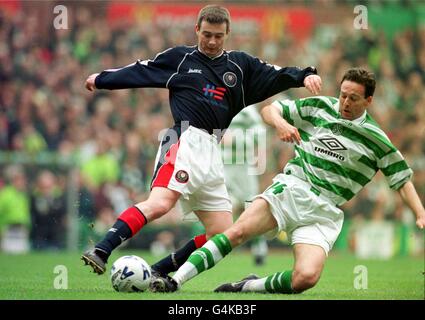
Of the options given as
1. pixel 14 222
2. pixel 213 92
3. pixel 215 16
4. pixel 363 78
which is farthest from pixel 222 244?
pixel 14 222

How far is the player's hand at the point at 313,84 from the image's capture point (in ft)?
24.3

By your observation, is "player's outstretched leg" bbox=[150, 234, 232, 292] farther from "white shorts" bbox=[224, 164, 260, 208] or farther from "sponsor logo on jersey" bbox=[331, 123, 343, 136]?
"white shorts" bbox=[224, 164, 260, 208]

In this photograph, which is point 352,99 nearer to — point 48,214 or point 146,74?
point 146,74

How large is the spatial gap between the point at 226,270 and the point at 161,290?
12.8 feet

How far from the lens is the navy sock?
703cm

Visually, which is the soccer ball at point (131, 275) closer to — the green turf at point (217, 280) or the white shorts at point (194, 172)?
the green turf at point (217, 280)

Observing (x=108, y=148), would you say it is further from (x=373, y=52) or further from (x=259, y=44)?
(x=373, y=52)

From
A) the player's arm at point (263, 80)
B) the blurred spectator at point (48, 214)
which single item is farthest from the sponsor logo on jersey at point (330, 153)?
the blurred spectator at point (48, 214)

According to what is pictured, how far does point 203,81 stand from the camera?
7738mm

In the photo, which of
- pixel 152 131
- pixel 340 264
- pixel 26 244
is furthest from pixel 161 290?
pixel 152 131

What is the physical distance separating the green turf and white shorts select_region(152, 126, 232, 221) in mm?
758

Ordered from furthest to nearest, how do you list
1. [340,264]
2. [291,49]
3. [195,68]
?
[291,49]
[340,264]
[195,68]

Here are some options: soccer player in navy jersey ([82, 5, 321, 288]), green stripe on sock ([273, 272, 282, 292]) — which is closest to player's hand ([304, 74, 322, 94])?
soccer player in navy jersey ([82, 5, 321, 288])

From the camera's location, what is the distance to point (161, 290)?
283 inches
